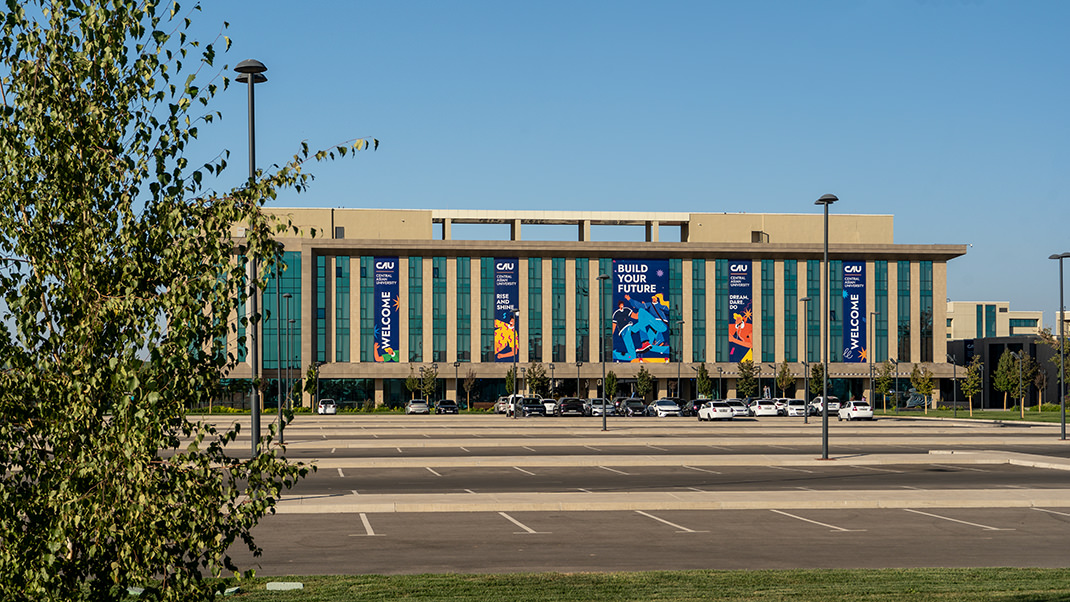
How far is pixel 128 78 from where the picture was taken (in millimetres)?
6488

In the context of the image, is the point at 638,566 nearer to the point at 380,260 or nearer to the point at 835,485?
the point at 835,485

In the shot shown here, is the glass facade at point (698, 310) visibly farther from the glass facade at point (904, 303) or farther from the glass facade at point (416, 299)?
the glass facade at point (416, 299)

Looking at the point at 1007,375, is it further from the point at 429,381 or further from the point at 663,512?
the point at 663,512

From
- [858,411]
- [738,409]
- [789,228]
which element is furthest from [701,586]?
[789,228]

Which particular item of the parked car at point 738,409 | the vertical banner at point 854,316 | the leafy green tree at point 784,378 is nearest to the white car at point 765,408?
the parked car at point 738,409

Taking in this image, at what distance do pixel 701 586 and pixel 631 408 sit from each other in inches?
3006

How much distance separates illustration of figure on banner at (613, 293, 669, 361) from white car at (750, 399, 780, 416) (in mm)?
25703

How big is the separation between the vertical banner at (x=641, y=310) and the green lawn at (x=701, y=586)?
98457 millimetres

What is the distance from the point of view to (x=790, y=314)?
114 metres

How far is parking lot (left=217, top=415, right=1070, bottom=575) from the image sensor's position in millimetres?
14719

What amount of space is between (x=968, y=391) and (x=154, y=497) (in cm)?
8801

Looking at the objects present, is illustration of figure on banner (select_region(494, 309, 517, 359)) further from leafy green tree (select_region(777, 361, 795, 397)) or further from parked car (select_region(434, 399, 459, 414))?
leafy green tree (select_region(777, 361, 795, 397))

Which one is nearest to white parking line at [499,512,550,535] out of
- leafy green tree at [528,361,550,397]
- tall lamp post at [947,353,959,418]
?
tall lamp post at [947,353,959,418]

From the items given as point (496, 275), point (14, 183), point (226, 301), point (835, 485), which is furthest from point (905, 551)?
point (496, 275)
